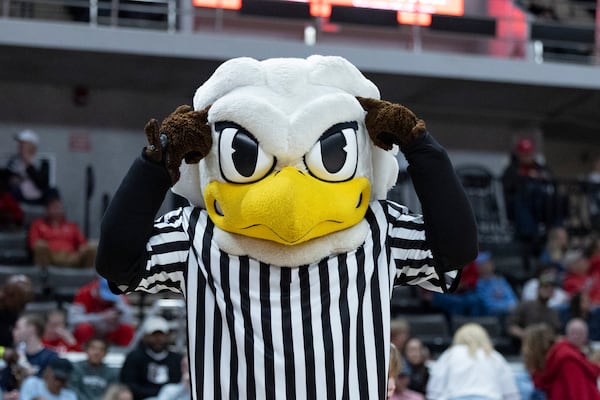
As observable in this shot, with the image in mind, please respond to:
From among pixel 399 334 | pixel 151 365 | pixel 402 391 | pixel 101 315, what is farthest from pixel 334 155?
pixel 101 315

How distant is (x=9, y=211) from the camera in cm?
1146

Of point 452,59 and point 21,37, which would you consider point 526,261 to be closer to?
point 452,59

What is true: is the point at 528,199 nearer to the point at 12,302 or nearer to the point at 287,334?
the point at 12,302

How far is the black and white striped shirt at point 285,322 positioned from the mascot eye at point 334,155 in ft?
0.68

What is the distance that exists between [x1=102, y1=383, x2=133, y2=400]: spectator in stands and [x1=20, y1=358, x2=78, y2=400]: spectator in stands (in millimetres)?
221

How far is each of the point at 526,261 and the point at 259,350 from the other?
29.4 feet

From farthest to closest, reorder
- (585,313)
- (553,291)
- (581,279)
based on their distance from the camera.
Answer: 1. (581,279)
2. (553,291)
3. (585,313)

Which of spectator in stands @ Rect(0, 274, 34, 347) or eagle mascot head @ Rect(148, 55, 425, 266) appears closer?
eagle mascot head @ Rect(148, 55, 425, 266)

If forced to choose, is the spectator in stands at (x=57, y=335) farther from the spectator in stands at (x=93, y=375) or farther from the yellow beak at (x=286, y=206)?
the yellow beak at (x=286, y=206)

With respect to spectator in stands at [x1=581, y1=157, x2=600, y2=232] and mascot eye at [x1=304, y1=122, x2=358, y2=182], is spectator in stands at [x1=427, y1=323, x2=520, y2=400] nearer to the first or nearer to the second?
mascot eye at [x1=304, y1=122, x2=358, y2=182]

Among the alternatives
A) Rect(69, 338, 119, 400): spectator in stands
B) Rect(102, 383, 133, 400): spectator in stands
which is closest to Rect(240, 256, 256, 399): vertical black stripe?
Rect(102, 383, 133, 400): spectator in stands

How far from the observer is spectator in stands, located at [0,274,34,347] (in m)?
8.59

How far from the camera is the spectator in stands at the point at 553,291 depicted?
1038 centimetres

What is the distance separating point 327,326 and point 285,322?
11 centimetres
